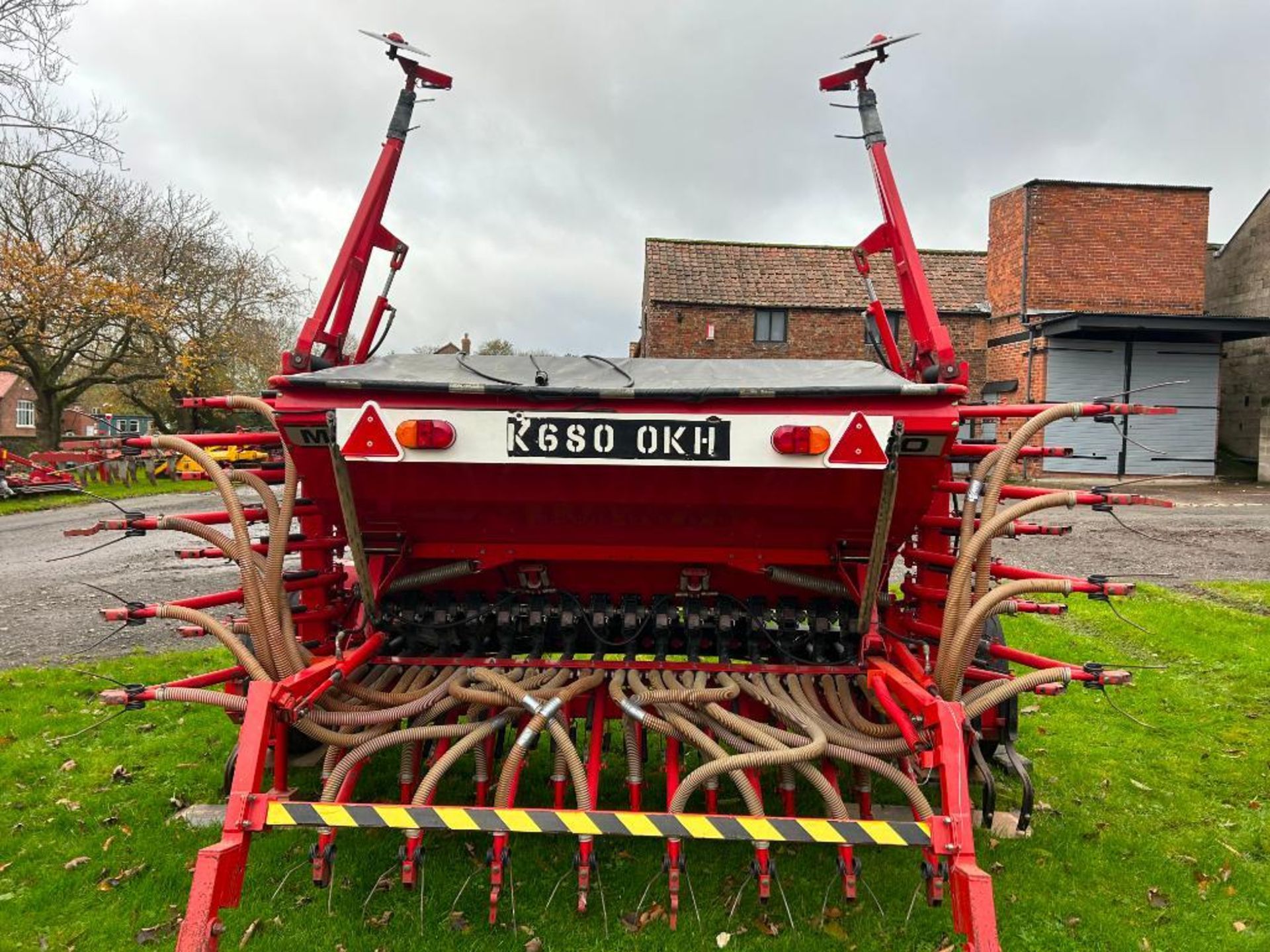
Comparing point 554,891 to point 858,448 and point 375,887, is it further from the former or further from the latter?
point 858,448

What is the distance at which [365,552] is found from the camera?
3.22 metres

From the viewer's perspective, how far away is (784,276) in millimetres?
23344

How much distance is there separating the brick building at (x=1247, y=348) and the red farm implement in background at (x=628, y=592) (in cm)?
2262

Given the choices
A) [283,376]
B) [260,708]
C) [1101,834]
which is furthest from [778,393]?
[1101,834]

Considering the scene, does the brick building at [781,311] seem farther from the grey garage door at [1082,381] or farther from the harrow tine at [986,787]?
the harrow tine at [986,787]

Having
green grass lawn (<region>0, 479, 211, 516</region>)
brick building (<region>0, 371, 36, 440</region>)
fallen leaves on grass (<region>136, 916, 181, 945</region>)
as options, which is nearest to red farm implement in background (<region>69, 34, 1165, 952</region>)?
fallen leaves on grass (<region>136, 916, 181, 945</region>)

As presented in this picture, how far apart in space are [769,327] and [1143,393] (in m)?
9.81

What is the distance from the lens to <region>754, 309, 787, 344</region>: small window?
2269cm

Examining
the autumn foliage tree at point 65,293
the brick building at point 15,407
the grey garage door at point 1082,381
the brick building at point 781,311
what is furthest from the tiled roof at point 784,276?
the brick building at point 15,407

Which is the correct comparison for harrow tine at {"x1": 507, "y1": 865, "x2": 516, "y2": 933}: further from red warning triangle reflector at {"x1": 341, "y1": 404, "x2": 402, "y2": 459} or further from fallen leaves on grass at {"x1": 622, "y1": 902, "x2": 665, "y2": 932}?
red warning triangle reflector at {"x1": 341, "y1": 404, "x2": 402, "y2": 459}

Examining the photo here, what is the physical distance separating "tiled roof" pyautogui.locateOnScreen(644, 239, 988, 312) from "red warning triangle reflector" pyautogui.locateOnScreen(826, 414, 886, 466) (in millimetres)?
20474

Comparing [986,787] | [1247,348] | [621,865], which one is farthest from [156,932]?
[1247,348]

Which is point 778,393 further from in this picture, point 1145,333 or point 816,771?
point 1145,333

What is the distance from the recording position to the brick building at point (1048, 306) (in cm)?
1928
